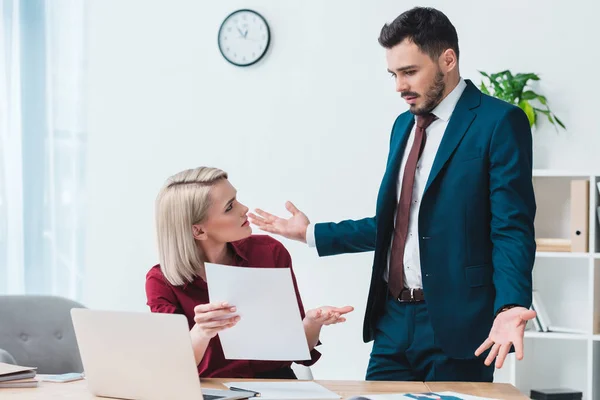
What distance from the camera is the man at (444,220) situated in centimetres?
204

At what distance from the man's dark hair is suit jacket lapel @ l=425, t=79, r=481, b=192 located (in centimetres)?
15

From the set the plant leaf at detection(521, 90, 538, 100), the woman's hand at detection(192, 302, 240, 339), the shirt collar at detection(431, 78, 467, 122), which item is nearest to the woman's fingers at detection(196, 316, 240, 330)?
the woman's hand at detection(192, 302, 240, 339)

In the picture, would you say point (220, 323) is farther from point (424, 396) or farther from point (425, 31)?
Result: point (425, 31)

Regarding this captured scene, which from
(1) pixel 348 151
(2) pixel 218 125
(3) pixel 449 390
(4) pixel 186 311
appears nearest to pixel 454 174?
(3) pixel 449 390

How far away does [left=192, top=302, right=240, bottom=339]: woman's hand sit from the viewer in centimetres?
179

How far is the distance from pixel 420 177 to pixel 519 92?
1.84 m

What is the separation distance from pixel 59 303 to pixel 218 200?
872 mm

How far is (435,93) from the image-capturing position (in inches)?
86.0

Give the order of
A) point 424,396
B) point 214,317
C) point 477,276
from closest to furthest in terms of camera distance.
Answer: point 424,396
point 214,317
point 477,276

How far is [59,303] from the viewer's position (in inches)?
110

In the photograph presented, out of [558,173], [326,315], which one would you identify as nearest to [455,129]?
[326,315]

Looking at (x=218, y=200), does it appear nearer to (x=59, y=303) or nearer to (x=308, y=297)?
(x=59, y=303)

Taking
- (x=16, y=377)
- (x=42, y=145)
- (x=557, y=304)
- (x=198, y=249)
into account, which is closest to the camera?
(x=16, y=377)

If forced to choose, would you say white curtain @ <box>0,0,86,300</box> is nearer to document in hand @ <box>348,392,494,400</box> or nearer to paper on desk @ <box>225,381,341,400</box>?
paper on desk @ <box>225,381,341,400</box>
